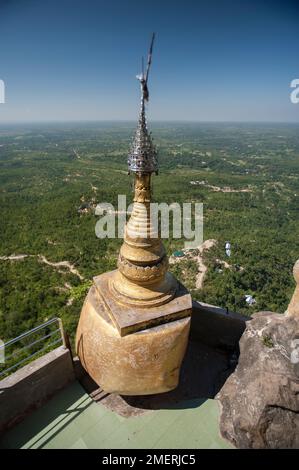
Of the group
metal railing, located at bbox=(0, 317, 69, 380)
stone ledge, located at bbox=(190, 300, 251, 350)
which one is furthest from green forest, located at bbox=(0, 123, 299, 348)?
stone ledge, located at bbox=(190, 300, 251, 350)

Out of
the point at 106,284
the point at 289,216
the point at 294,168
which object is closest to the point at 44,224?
the point at 106,284

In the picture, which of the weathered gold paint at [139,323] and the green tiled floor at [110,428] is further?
the green tiled floor at [110,428]

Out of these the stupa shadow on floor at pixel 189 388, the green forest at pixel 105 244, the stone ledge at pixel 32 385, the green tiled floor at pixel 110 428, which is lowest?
the green forest at pixel 105 244

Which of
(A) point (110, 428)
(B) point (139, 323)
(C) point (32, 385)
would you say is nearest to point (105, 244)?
(C) point (32, 385)

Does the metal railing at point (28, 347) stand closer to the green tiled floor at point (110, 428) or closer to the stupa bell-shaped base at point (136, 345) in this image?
the stupa bell-shaped base at point (136, 345)

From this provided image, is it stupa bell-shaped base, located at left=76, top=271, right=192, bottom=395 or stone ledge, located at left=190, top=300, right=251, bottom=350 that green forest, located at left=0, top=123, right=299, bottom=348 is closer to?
stupa bell-shaped base, located at left=76, top=271, right=192, bottom=395

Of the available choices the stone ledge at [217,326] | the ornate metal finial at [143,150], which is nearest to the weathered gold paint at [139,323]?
the ornate metal finial at [143,150]
